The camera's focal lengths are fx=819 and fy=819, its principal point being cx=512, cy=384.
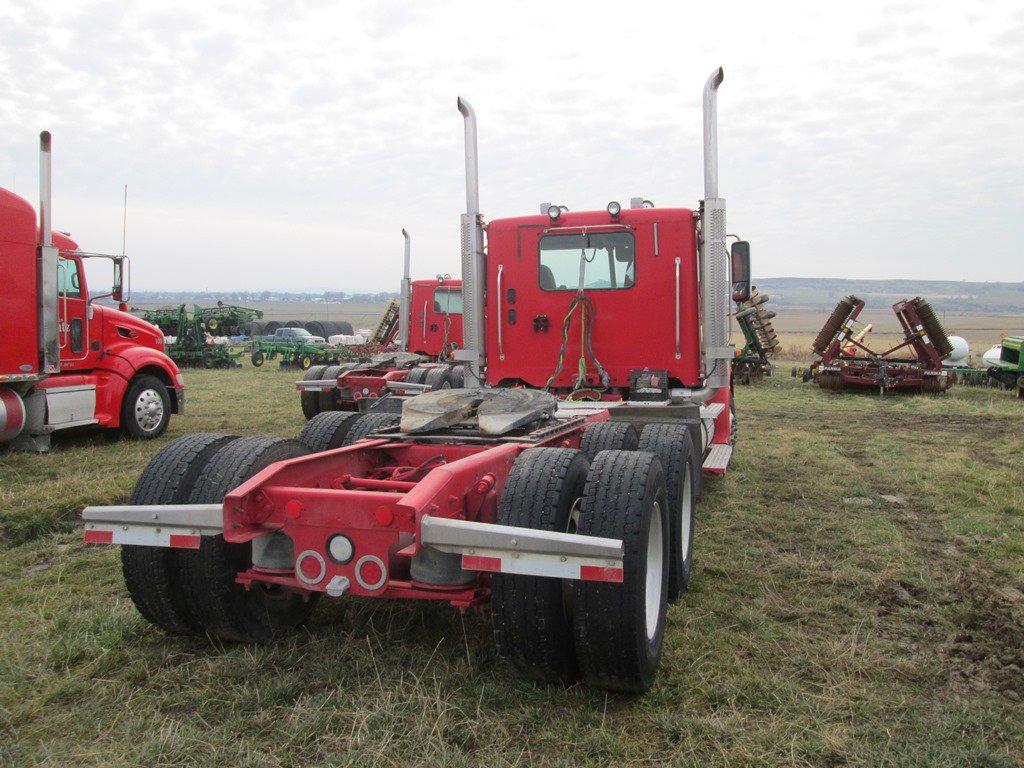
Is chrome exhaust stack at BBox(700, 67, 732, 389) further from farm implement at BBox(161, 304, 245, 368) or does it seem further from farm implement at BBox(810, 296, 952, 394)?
farm implement at BBox(161, 304, 245, 368)

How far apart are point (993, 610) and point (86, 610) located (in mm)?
4920

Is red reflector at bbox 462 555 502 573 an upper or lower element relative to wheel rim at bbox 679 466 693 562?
upper

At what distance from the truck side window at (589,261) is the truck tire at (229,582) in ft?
12.5

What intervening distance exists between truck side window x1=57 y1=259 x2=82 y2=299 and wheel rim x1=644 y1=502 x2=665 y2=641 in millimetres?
8685

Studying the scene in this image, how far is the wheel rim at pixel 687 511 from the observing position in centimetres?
478

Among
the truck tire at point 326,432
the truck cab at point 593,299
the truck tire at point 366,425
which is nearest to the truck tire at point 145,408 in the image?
the truck cab at point 593,299

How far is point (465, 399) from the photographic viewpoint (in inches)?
200

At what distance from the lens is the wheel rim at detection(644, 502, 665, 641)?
358 cm

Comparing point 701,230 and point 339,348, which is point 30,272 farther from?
point 339,348

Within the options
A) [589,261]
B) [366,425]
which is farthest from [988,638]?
[589,261]

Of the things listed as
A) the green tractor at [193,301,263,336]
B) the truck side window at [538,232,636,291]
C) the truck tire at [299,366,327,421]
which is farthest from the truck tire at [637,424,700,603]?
the green tractor at [193,301,263,336]

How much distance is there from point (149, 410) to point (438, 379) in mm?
3779

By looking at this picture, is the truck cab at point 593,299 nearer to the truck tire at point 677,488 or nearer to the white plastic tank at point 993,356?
the truck tire at point 677,488

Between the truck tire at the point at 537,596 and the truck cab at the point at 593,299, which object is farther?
the truck cab at the point at 593,299
